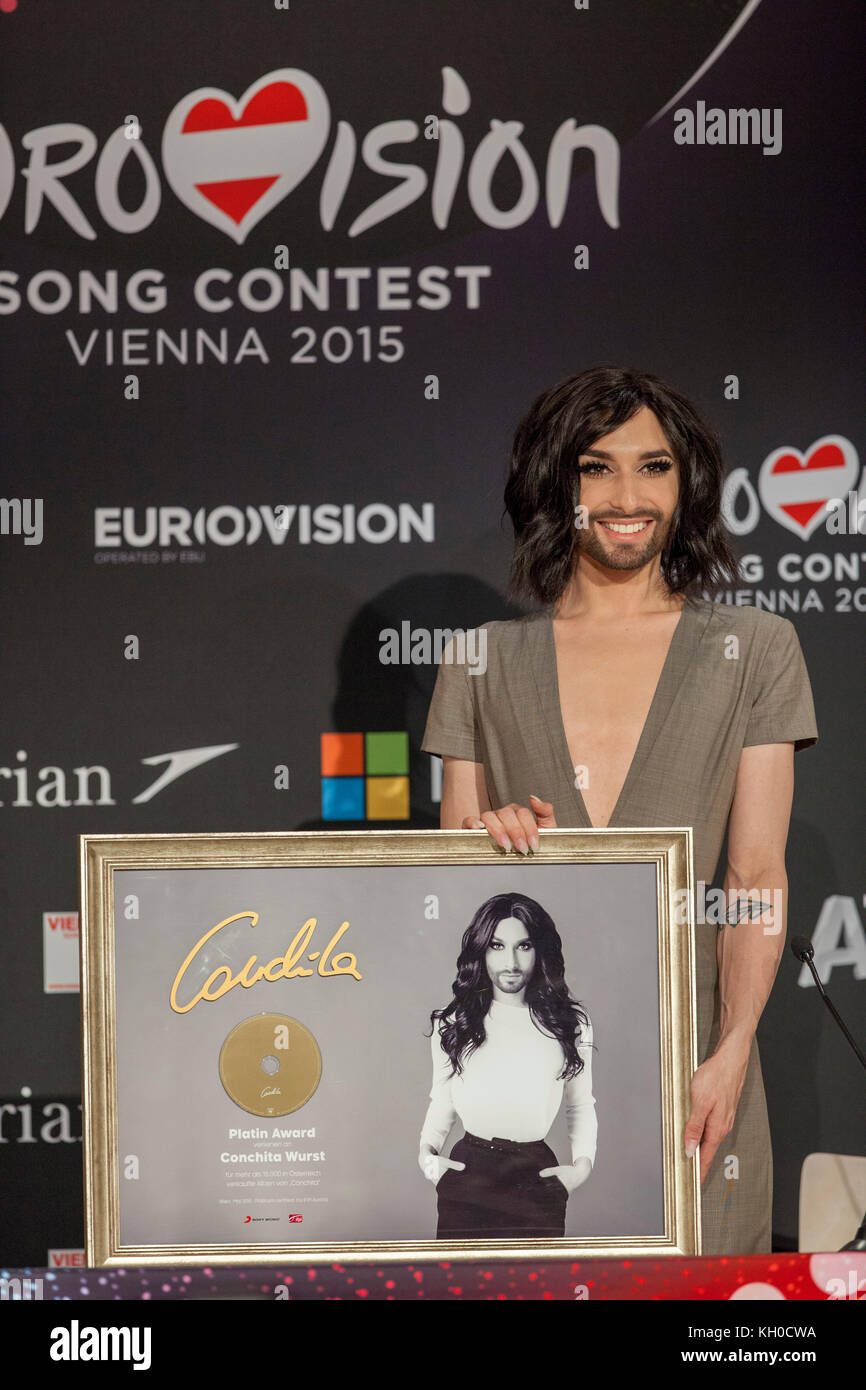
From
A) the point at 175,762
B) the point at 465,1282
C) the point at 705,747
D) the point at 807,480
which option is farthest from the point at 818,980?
the point at 175,762

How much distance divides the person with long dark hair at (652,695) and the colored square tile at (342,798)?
0.68 m

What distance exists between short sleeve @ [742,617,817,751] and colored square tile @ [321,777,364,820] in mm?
1045

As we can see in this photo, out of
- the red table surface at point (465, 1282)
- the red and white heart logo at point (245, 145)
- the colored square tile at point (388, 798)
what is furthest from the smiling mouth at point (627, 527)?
the red and white heart logo at point (245, 145)

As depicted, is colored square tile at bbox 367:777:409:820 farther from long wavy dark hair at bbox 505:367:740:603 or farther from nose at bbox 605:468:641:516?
nose at bbox 605:468:641:516

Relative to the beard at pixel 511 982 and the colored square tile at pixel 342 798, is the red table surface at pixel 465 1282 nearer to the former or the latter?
the beard at pixel 511 982

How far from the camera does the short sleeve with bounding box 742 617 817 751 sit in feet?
6.06

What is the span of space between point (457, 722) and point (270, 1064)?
739 millimetres

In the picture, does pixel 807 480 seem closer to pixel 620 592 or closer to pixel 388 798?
pixel 620 592

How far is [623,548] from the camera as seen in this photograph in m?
2.00
